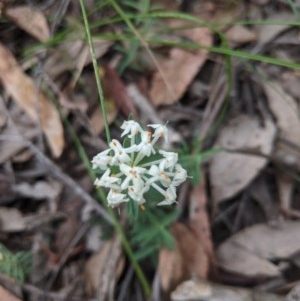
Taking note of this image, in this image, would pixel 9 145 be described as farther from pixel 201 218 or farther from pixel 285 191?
pixel 285 191

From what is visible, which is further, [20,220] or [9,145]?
[9,145]

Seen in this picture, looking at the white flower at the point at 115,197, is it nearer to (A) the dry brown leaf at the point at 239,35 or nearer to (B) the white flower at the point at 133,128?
(B) the white flower at the point at 133,128

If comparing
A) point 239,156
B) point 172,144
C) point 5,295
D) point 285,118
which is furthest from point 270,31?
point 5,295

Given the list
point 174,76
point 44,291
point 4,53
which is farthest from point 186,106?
Answer: point 44,291

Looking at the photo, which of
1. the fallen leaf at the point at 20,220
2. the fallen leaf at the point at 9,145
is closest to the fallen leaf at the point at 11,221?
the fallen leaf at the point at 20,220

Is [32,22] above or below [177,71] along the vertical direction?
above

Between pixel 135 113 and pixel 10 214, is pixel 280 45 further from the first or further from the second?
pixel 10 214

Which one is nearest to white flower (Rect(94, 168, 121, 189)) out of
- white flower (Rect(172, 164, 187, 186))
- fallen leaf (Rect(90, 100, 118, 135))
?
white flower (Rect(172, 164, 187, 186))

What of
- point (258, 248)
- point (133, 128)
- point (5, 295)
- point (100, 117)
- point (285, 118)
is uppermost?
point (133, 128)
